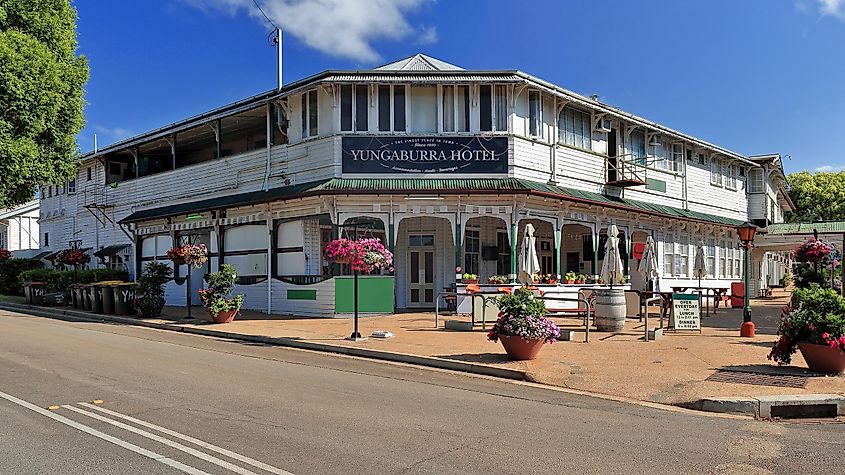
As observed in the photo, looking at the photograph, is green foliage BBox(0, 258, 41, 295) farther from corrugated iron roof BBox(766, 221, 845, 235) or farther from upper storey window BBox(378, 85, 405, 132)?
corrugated iron roof BBox(766, 221, 845, 235)

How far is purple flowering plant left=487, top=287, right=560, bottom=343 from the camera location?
11.6 m

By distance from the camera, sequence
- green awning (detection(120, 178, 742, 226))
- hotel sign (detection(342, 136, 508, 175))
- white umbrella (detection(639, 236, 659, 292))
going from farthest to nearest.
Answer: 1. hotel sign (detection(342, 136, 508, 175))
2. green awning (detection(120, 178, 742, 226))
3. white umbrella (detection(639, 236, 659, 292))

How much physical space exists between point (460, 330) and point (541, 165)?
8152 mm

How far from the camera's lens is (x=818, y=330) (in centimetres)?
1023

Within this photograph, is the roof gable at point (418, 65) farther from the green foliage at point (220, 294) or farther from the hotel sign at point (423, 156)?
the green foliage at point (220, 294)

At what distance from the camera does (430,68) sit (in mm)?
23312

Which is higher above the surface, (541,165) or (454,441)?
(541,165)

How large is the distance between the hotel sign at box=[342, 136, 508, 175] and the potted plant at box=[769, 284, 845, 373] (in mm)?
11760

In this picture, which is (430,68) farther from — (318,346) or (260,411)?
(260,411)

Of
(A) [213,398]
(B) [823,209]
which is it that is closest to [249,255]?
(A) [213,398]

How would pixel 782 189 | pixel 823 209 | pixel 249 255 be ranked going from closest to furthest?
pixel 249 255 → pixel 782 189 → pixel 823 209

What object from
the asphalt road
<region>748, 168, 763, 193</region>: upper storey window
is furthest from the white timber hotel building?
the asphalt road

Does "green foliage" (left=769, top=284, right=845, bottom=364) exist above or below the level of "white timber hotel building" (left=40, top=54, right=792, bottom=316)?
below

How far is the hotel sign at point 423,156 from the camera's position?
21344 mm
